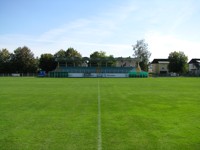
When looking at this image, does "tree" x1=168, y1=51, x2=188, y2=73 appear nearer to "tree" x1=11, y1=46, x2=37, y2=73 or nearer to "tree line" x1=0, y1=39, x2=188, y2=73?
"tree line" x1=0, y1=39, x2=188, y2=73

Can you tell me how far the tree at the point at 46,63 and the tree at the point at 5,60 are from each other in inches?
562

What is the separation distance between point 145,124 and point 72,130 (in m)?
2.84

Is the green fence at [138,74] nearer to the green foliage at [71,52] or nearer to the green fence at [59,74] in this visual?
the green fence at [59,74]

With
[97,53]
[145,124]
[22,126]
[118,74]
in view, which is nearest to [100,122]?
[145,124]

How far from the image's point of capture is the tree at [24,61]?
12012 cm

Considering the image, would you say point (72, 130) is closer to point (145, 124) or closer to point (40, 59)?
point (145, 124)

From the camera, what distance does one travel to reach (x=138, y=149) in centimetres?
725

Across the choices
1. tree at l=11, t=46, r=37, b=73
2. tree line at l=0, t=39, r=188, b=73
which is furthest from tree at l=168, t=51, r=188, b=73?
tree at l=11, t=46, r=37, b=73

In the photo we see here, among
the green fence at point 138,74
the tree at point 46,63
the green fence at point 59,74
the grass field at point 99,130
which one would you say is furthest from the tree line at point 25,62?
the grass field at point 99,130

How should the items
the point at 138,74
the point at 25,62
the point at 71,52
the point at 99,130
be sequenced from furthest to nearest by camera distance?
1. the point at 71,52
2. the point at 25,62
3. the point at 138,74
4. the point at 99,130

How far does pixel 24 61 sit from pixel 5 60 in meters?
11.0

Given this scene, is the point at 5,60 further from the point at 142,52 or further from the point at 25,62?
the point at 142,52

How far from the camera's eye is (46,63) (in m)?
122

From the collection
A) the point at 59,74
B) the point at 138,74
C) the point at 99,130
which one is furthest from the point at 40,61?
the point at 99,130
